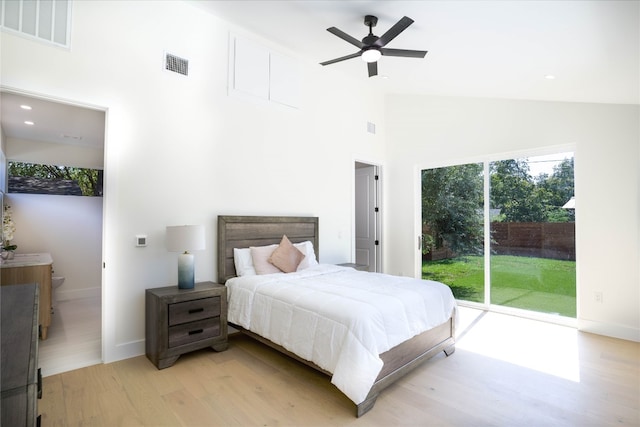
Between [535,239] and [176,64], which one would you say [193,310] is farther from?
[535,239]

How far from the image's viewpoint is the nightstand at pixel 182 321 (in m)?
2.87

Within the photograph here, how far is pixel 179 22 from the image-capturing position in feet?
11.4

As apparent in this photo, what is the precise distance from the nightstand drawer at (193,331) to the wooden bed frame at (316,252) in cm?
31

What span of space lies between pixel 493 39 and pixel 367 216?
360 cm

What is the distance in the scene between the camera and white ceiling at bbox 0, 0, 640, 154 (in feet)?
8.04

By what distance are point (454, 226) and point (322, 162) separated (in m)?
2.38

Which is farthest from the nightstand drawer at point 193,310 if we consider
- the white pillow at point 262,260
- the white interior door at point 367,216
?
the white interior door at point 367,216

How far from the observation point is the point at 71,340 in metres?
3.45

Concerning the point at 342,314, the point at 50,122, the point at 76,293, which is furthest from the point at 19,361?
the point at 76,293

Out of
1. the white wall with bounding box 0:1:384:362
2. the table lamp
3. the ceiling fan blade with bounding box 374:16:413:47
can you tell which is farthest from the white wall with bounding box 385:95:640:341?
the table lamp

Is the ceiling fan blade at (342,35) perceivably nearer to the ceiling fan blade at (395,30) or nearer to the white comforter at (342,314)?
the ceiling fan blade at (395,30)

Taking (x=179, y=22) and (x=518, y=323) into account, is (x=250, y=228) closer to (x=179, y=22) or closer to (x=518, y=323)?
(x=179, y=22)

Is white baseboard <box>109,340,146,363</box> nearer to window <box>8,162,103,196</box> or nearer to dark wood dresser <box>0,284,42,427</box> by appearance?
dark wood dresser <box>0,284,42,427</box>

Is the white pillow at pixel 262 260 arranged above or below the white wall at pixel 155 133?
below
